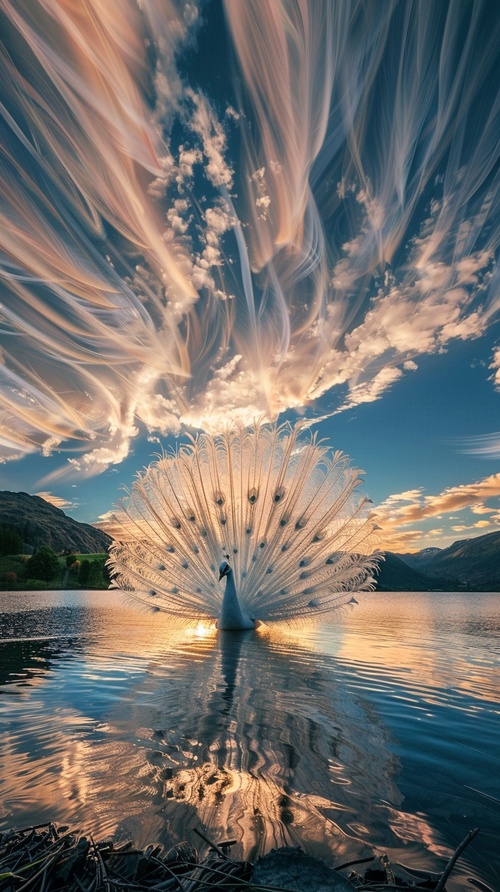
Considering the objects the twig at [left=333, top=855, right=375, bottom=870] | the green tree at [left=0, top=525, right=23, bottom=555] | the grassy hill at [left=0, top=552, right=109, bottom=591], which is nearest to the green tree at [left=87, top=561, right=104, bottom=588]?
the grassy hill at [left=0, top=552, right=109, bottom=591]

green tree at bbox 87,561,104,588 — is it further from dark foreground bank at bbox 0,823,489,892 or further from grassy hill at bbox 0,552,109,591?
dark foreground bank at bbox 0,823,489,892

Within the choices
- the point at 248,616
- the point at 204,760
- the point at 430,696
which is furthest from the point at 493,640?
the point at 204,760

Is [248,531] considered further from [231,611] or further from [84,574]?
[84,574]

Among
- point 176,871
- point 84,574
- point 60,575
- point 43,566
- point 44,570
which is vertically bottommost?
point 176,871

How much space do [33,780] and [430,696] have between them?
548cm

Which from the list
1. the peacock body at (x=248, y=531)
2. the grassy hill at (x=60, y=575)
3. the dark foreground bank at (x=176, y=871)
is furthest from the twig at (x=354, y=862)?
the grassy hill at (x=60, y=575)

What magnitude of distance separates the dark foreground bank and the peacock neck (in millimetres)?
11191

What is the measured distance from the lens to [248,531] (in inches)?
550

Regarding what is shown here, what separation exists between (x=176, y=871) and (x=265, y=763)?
66.4 inches

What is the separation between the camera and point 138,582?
49.8ft

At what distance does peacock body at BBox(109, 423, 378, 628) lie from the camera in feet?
42.4

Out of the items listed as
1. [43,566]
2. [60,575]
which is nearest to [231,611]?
[43,566]

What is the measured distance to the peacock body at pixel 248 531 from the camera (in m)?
12.9

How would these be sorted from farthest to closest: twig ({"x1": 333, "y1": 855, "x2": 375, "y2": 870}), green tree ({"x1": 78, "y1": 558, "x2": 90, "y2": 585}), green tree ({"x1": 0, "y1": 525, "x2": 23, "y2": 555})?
green tree ({"x1": 0, "y1": 525, "x2": 23, "y2": 555}), green tree ({"x1": 78, "y1": 558, "x2": 90, "y2": 585}), twig ({"x1": 333, "y1": 855, "x2": 375, "y2": 870})
